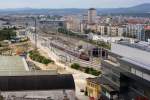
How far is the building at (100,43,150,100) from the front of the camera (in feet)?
32.6

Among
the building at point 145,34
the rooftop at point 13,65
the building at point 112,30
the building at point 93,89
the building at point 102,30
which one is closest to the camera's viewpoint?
the building at point 93,89

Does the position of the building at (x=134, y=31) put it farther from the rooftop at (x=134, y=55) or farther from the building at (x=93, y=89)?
the rooftop at (x=134, y=55)

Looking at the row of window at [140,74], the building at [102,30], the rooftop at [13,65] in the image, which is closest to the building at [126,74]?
the row of window at [140,74]

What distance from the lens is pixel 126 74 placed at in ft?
35.3

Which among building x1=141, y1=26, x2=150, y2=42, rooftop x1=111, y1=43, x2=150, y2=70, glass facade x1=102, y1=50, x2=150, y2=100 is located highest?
rooftop x1=111, y1=43, x2=150, y2=70

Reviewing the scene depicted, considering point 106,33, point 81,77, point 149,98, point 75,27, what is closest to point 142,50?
point 149,98

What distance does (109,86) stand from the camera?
1189cm

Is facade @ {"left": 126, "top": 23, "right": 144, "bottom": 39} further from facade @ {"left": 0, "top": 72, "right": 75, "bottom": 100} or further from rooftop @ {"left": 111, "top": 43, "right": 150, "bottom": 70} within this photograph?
facade @ {"left": 0, "top": 72, "right": 75, "bottom": 100}

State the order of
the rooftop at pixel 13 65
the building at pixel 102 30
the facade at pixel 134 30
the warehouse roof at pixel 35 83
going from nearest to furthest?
the warehouse roof at pixel 35 83 → the rooftop at pixel 13 65 → the facade at pixel 134 30 → the building at pixel 102 30

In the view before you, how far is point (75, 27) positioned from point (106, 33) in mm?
11753

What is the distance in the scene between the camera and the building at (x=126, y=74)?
32.6 ft

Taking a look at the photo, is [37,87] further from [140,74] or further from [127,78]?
[140,74]

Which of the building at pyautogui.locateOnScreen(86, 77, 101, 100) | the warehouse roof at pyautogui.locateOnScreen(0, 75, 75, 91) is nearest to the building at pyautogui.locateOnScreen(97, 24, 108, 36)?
the building at pyautogui.locateOnScreen(86, 77, 101, 100)

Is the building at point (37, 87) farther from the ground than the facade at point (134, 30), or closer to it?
farther from the ground
